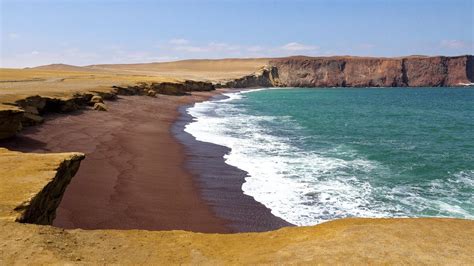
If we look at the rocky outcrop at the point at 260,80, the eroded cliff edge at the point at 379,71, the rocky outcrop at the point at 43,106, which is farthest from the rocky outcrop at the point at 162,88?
the eroded cliff edge at the point at 379,71

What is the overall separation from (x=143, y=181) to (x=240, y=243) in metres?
9.89

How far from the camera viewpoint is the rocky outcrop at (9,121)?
19.4m

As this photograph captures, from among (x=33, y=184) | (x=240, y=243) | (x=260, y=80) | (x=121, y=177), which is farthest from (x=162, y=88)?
(x=260, y=80)

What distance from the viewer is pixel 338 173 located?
19656 mm

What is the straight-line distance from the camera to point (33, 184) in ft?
31.2

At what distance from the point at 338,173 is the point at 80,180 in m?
10.8

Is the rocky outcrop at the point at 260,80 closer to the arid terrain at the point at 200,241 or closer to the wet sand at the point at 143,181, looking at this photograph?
the wet sand at the point at 143,181

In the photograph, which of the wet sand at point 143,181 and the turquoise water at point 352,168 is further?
the turquoise water at point 352,168

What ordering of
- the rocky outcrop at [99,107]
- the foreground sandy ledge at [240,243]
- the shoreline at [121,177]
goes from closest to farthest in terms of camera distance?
the foreground sandy ledge at [240,243]
the shoreline at [121,177]
the rocky outcrop at [99,107]

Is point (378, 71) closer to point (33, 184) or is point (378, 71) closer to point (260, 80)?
point (260, 80)

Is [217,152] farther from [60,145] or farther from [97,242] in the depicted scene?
[97,242]

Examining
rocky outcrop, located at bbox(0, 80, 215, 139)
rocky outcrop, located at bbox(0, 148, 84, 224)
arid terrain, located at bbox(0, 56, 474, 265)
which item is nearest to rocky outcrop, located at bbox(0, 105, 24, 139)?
rocky outcrop, located at bbox(0, 80, 215, 139)

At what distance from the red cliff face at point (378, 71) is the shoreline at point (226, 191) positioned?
519ft

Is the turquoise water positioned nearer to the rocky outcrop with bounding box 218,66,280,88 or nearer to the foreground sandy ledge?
the foreground sandy ledge
